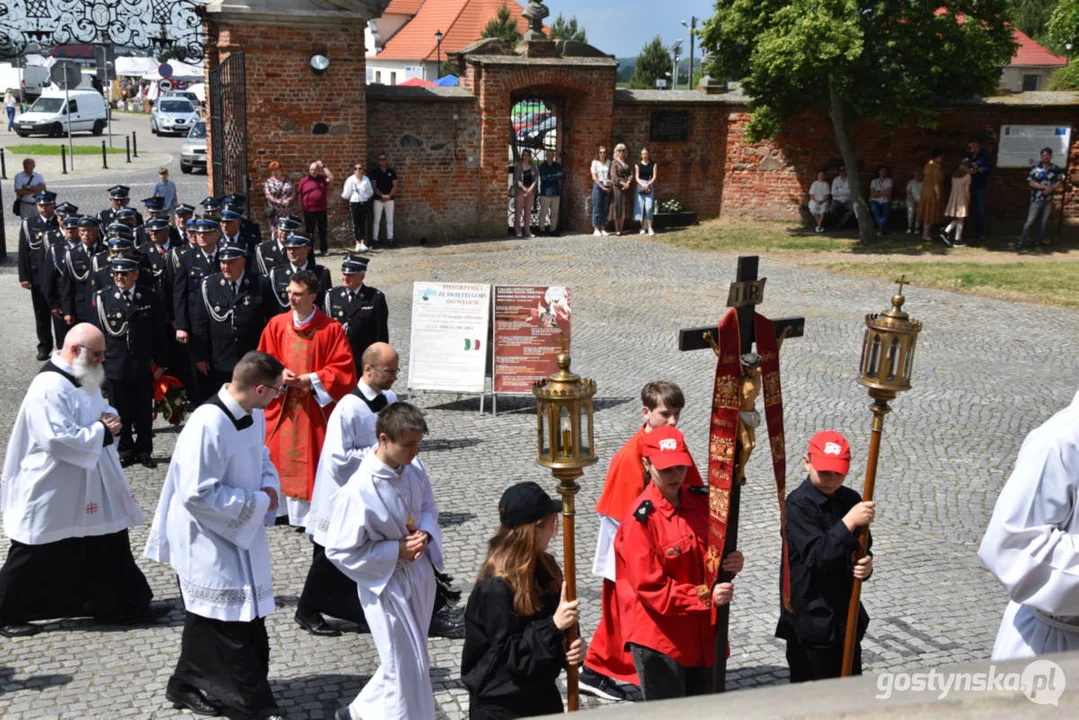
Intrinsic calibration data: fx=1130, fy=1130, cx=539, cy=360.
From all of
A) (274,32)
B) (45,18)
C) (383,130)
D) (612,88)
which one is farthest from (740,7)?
(45,18)

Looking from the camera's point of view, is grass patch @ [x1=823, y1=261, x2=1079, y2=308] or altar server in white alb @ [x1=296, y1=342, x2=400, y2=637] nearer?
altar server in white alb @ [x1=296, y1=342, x2=400, y2=637]

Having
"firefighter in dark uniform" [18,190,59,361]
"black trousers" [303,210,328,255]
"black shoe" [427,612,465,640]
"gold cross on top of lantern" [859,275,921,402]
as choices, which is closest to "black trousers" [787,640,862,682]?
"gold cross on top of lantern" [859,275,921,402]

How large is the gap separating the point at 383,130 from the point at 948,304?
10600mm

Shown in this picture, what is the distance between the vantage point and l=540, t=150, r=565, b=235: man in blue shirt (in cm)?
2284

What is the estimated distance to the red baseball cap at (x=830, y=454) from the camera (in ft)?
16.9

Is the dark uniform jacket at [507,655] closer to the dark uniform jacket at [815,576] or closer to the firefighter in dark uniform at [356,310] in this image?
the dark uniform jacket at [815,576]

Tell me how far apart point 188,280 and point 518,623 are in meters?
7.42

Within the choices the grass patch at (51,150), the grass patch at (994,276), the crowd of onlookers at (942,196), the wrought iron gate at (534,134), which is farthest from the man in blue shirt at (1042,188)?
the grass patch at (51,150)

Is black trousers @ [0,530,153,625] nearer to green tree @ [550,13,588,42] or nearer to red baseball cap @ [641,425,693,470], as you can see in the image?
red baseball cap @ [641,425,693,470]

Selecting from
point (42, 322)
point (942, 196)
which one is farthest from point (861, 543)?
point (942, 196)

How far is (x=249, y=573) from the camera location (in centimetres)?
554

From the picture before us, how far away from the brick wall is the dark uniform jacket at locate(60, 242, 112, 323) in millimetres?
9755

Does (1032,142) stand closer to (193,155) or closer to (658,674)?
(658,674)

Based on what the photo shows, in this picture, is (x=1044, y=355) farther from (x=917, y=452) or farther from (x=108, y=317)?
(x=108, y=317)
